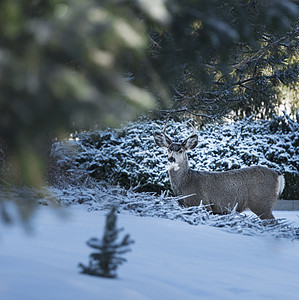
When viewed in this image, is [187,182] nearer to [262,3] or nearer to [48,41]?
[262,3]

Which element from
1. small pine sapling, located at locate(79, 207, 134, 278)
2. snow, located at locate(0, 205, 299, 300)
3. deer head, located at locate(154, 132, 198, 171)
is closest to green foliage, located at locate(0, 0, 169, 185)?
snow, located at locate(0, 205, 299, 300)

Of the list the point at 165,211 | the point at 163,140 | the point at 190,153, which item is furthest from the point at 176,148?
the point at 190,153

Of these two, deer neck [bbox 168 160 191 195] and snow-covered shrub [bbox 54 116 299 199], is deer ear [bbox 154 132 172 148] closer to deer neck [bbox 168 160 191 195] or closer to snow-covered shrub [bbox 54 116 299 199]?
deer neck [bbox 168 160 191 195]

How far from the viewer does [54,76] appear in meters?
1.36

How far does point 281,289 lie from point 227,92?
4.67m

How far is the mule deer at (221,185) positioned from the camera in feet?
21.0

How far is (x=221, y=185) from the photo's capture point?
6.44 metres

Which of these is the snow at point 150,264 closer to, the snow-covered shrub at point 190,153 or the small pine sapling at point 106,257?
the small pine sapling at point 106,257

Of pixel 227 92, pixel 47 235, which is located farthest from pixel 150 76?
pixel 227 92

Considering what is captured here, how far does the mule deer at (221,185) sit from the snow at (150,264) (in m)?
1.95

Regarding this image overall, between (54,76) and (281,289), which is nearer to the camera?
(54,76)

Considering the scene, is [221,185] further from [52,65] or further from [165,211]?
[52,65]

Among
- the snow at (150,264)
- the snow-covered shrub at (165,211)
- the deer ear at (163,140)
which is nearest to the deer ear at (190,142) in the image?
the deer ear at (163,140)

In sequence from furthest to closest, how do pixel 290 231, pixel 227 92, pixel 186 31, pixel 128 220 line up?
pixel 227 92 < pixel 290 231 < pixel 128 220 < pixel 186 31
